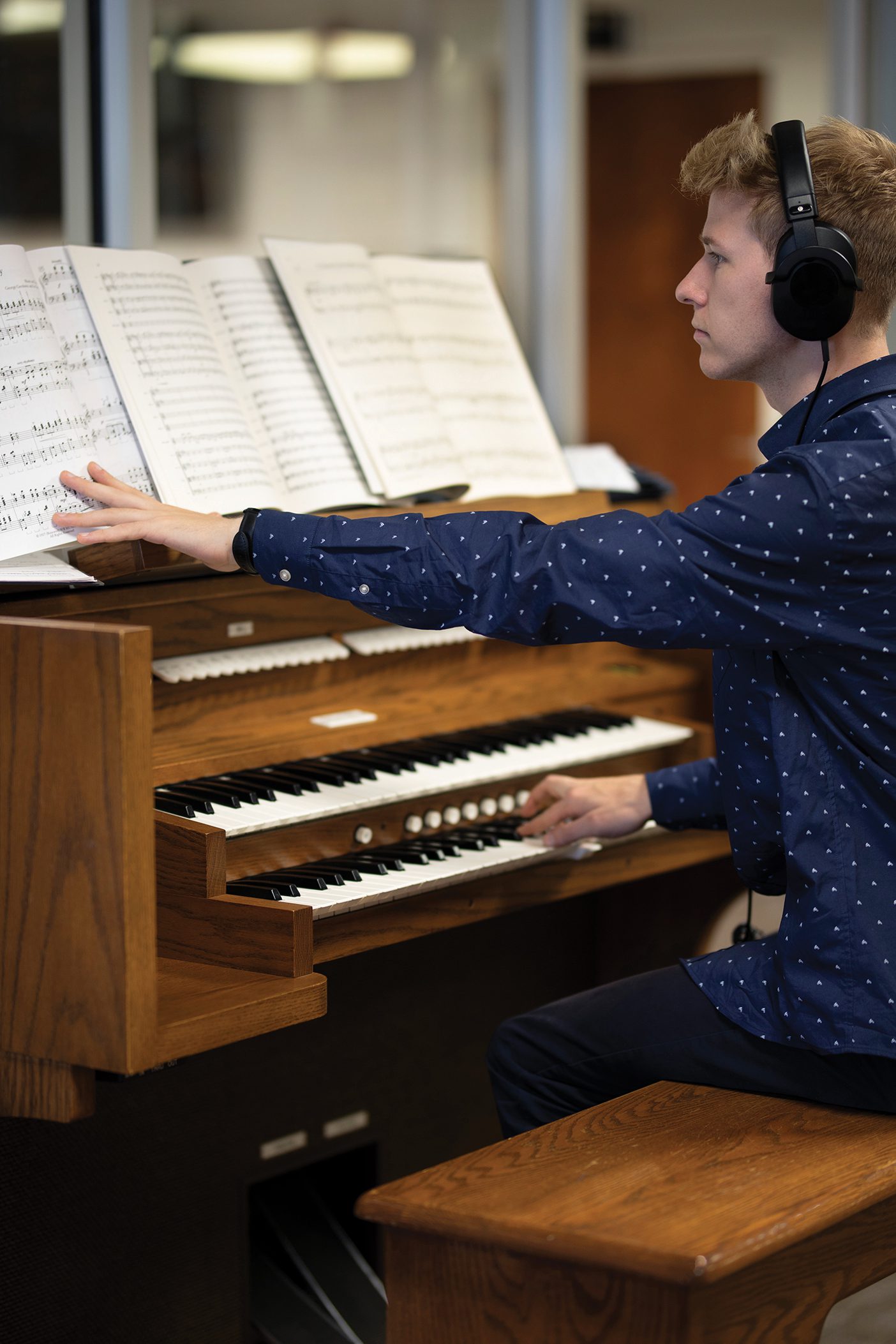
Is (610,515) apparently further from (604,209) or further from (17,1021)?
(604,209)

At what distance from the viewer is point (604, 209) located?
635 centimetres

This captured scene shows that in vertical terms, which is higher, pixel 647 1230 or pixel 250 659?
pixel 250 659

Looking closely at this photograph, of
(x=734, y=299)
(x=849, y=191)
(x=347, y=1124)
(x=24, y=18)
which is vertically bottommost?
(x=347, y=1124)

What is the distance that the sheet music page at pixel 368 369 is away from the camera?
2375mm

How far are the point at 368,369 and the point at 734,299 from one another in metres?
0.81

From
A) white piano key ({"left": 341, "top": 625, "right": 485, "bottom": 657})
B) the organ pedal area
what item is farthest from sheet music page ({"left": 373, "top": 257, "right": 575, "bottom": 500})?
white piano key ({"left": 341, "top": 625, "right": 485, "bottom": 657})

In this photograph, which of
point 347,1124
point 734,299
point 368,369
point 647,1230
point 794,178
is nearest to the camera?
point 647,1230

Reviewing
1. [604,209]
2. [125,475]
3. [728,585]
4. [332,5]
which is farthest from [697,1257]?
[604,209]

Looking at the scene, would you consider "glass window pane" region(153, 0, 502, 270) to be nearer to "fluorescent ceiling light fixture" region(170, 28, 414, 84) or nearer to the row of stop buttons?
"fluorescent ceiling light fixture" region(170, 28, 414, 84)

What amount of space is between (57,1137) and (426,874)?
2.12 feet

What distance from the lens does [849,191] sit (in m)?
1.71

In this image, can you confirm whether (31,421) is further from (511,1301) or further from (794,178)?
(511,1301)

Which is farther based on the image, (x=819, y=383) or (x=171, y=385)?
(x=171, y=385)

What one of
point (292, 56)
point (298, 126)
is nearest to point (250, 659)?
point (298, 126)
